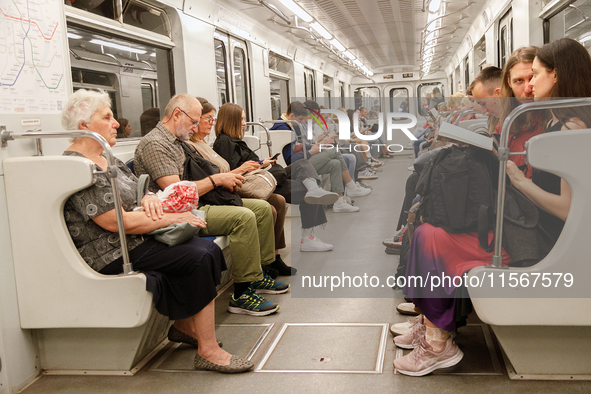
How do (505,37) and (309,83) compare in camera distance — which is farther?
(309,83)

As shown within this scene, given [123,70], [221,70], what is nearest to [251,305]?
[123,70]

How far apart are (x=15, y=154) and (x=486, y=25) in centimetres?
708

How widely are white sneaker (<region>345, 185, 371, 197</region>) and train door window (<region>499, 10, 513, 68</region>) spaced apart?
4.10 metres

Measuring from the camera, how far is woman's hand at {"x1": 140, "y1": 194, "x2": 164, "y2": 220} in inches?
89.0

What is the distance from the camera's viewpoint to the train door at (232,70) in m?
5.86

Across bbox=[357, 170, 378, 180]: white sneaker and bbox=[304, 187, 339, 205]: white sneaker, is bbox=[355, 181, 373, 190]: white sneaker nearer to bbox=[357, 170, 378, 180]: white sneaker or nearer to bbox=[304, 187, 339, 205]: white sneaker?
bbox=[357, 170, 378, 180]: white sneaker

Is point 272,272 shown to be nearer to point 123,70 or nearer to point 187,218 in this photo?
point 187,218

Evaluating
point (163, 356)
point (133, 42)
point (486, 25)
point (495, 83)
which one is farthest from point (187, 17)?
point (486, 25)

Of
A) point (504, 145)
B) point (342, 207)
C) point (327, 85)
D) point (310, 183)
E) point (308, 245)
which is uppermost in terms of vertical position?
point (327, 85)

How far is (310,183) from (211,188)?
0.67 metres

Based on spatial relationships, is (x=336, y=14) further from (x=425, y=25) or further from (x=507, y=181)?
(x=507, y=181)

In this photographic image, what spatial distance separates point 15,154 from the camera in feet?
7.21

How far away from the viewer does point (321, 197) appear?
274 centimetres

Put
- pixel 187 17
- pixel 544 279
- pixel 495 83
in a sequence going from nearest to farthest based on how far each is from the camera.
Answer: pixel 544 279
pixel 495 83
pixel 187 17
